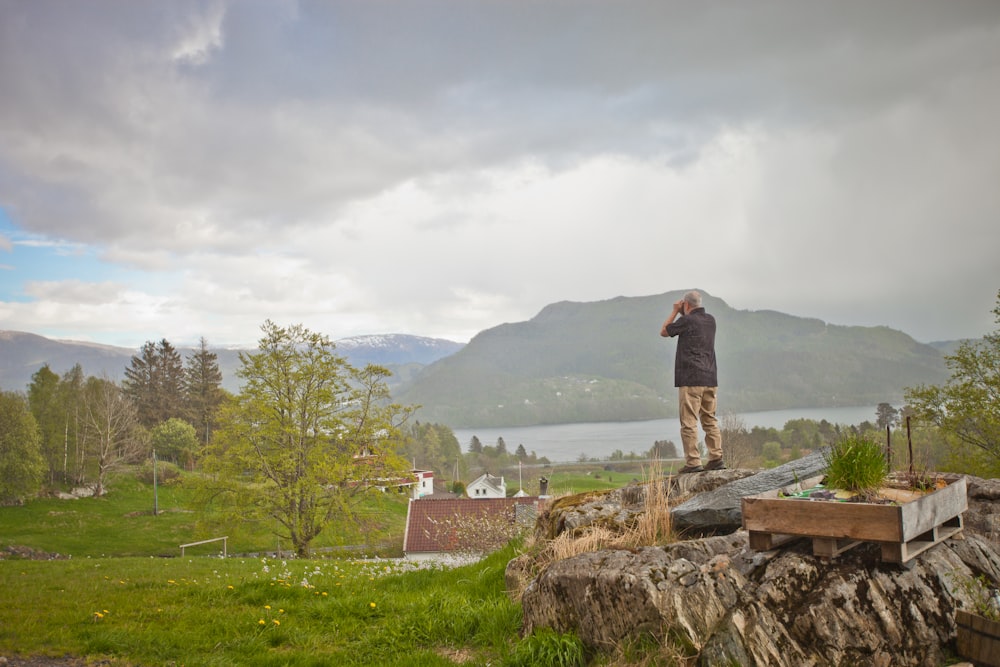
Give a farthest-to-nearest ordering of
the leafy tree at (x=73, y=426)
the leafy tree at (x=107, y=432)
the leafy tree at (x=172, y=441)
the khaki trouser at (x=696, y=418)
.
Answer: the leafy tree at (x=172, y=441) < the leafy tree at (x=73, y=426) < the leafy tree at (x=107, y=432) < the khaki trouser at (x=696, y=418)

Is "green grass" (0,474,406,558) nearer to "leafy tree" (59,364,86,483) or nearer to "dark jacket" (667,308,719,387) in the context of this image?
"leafy tree" (59,364,86,483)

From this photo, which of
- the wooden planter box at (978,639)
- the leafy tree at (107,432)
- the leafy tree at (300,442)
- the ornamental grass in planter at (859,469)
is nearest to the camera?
the wooden planter box at (978,639)

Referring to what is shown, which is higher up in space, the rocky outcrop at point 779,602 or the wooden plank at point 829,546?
the wooden plank at point 829,546

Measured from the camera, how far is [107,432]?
5022cm

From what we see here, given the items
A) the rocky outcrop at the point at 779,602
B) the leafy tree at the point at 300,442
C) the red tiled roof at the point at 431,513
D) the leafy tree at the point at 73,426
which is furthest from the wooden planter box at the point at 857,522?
the leafy tree at the point at 73,426

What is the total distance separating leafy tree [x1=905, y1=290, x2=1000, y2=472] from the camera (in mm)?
25156

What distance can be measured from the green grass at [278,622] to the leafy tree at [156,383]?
73589 millimetres

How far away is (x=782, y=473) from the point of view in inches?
296

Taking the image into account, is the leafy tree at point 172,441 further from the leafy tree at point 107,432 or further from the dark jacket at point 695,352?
the dark jacket at point 695,352

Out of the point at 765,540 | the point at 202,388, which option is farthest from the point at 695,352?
the point at 202,388

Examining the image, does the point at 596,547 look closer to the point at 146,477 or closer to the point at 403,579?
the point at 403,579

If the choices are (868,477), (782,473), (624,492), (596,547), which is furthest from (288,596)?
(868,477)

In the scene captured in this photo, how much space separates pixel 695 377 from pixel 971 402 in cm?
2309

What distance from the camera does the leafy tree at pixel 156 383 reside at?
2948 inches
